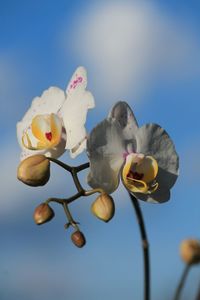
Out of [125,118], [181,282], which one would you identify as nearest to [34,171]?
[125,118]

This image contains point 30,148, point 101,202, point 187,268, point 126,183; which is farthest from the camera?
point 30,148

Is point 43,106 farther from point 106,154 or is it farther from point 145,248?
point 145,248

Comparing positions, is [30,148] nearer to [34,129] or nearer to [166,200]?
[34,129]

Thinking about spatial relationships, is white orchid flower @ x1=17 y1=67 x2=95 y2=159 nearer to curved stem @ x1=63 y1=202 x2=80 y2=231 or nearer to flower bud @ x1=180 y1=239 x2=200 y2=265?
curved stem @ x1=63 y1=202 x2=80 y2=231

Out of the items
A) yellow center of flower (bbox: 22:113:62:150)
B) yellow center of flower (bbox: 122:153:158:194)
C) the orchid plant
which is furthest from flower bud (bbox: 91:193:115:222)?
yellow center of flower (bbox: 22:113:62:150)

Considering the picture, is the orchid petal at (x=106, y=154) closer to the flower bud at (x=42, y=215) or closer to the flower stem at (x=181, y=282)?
the flower bud at (x=42, y=215)

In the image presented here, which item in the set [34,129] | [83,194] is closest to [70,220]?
[83,194]

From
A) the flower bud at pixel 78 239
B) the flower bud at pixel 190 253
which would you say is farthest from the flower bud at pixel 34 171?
the flower bud at pixel 190 253
